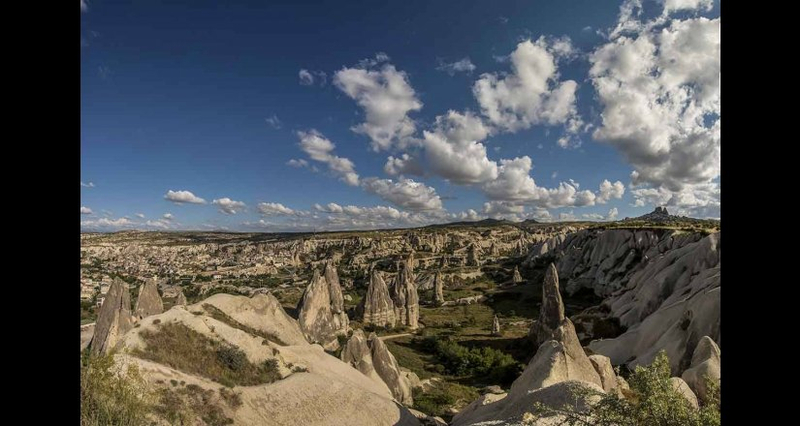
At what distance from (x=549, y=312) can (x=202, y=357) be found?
29.8 meters

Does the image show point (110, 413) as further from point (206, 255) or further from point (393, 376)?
point (206, 255)

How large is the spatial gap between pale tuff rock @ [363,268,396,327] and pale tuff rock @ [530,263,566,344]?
19.9 m

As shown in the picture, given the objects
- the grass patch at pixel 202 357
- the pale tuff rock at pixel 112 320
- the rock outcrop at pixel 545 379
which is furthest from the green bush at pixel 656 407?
the pale tuff rock at pixel 112 320

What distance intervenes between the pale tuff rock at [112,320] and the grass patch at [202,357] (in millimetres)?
2203

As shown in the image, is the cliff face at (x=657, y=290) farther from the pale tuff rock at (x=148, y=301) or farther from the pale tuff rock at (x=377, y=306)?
the pale tuff rock at (x=148, y=301)

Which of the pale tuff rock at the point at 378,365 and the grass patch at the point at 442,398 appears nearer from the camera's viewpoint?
the grass patch at the point at 442,398

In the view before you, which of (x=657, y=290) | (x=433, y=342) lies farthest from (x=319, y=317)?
(x=657, y=290)

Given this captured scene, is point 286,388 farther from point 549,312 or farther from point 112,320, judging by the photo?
point 549,312

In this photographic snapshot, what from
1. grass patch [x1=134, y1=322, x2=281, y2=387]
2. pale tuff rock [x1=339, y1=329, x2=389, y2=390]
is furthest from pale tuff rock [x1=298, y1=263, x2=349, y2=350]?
grass patch [x1=134, y1=322, x2=281, y2=387]

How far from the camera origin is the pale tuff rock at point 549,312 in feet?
115

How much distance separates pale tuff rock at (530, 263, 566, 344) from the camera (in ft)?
115

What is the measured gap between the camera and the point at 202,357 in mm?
18484
